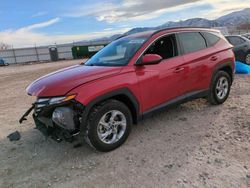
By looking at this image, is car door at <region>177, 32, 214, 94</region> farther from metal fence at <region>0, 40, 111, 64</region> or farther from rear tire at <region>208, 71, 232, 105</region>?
metal fence at <region>0, 40, 111, 64</region>

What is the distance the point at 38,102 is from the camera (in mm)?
3879

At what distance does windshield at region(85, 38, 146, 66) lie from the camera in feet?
14.4

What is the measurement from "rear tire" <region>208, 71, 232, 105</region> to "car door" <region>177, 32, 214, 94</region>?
256 millimetres

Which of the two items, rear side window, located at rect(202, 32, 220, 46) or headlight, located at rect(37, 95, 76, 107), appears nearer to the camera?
headlight, located at rect(37, 95, 76, 107)

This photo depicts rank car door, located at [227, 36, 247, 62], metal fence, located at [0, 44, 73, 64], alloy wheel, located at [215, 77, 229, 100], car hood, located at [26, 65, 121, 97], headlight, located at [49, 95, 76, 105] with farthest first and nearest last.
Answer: metal fence, located at [0, 44, 73, 64]
car door, located at [227, 36, 247, 62]
alloy wheel, located at [215, 77, 229, 100]
car hood, located at [26, 65, 121, 97]
headlight, located at [49, 95, 76, 105]

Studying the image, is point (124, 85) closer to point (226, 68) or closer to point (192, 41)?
point (192, 41)

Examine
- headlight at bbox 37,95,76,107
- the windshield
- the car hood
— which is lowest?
headlight at bbox 37,95,76,107

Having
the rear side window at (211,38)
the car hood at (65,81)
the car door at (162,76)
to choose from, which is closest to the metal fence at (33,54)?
the rear side window at (211,38)

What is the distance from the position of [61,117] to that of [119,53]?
1753 mm

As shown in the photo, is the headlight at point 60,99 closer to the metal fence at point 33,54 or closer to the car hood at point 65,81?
the car hood at point 65,81

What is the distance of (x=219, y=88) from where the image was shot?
226 inches

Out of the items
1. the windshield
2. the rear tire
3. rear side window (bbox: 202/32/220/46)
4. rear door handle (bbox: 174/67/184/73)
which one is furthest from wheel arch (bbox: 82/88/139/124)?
rear side window (bbox: 202/32/220/46)

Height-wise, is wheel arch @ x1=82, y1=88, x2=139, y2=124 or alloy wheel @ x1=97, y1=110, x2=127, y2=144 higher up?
wheel arch @ x1=82, y1=88, x2=139, y2=124

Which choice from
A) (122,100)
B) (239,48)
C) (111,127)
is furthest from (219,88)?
(239,48)
